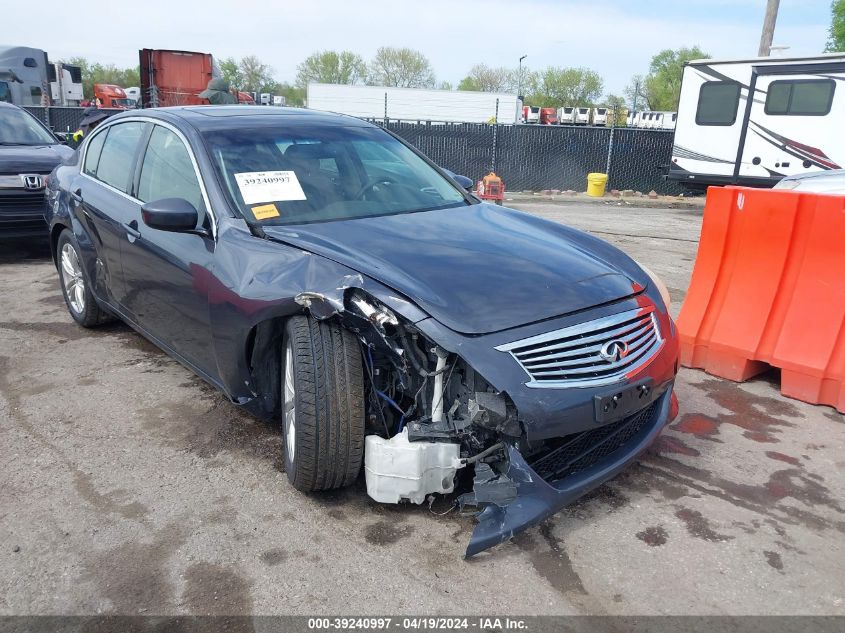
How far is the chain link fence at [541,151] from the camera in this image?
17703 millimetres

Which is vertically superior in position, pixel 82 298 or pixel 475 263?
pixel 475 263

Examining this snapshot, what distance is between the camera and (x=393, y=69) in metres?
78.6

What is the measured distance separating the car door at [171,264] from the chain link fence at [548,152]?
45.5 ft

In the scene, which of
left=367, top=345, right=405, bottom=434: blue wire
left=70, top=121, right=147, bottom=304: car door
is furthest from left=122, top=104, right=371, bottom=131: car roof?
left=367, top=345, right=405, bottom=434: blue wire

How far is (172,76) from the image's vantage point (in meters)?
18.8

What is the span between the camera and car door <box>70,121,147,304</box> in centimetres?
438

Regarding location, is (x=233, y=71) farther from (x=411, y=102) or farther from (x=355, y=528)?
(x=355, y=528)

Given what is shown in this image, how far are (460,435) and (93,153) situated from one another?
3.90 meters

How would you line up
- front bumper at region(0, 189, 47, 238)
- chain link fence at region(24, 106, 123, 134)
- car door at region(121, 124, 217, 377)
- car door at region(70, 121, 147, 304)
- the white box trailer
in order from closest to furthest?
car door at region(121, 124, 217, 377)
car door at region(70, 121, 147, 304)
front bumper at region(0, 189, 47, 238)
chain link fence at region(24, 106, 123, 134)
the white box trailer

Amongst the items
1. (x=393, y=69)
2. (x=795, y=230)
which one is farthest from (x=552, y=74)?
(x=795, y=230)

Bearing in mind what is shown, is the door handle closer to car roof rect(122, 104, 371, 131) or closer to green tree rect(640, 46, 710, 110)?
Answer: car roof rect(122, 104, 371, 131)

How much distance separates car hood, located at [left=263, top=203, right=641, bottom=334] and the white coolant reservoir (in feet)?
1.60

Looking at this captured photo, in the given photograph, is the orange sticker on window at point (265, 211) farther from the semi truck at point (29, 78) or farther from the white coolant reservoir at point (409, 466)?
the semi truck at point (29, 78)

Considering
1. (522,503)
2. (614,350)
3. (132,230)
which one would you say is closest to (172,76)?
(132,230)
